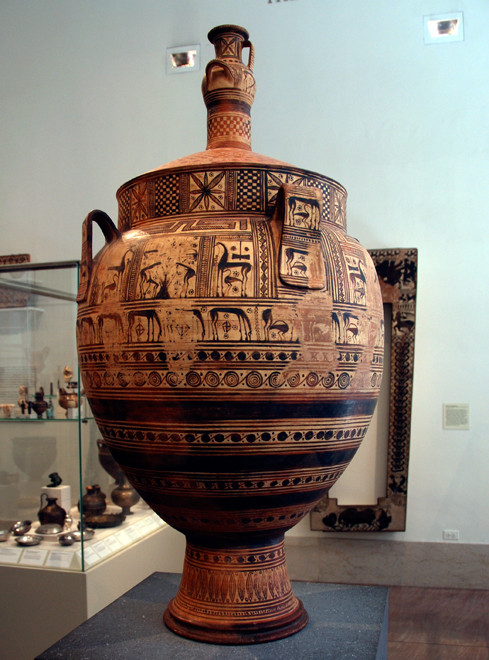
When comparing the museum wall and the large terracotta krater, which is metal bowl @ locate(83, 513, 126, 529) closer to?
the museum wall

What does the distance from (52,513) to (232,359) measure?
130cm

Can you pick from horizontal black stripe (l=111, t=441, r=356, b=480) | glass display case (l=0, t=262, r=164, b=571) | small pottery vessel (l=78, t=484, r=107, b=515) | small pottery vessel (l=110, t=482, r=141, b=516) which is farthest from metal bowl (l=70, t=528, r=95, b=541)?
horizontal black stripe (l=111, t=441, r=356, b=480)

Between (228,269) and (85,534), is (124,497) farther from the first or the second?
(228,269)

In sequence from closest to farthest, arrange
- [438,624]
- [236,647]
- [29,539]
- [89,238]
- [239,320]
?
[239,320]
[236,647]
[89,238]
[29,539]
[438,624]

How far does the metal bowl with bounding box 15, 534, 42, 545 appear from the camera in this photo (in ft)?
6.55

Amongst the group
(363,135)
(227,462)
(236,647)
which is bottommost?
(236,647)

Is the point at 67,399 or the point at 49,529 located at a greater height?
the point at 67,399

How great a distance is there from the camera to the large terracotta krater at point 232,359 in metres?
→ 1.03

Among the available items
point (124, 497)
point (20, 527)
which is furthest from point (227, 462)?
point (124, 497)

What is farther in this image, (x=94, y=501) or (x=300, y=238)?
(x=94, y=501)

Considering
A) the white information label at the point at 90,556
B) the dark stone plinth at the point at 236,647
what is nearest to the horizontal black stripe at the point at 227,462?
the dark stone plinth at the point at 236,647

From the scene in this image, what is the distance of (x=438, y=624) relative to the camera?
2.35 metres

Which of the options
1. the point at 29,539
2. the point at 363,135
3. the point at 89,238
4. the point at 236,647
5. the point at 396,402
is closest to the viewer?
the point at 236,647

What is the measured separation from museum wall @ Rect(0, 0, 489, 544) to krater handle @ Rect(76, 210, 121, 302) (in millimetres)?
1709
